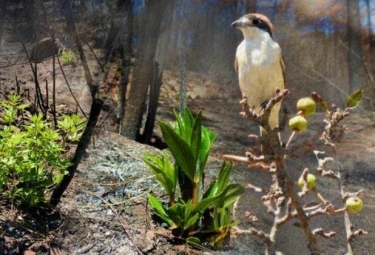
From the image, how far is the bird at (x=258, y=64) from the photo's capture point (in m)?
1.98

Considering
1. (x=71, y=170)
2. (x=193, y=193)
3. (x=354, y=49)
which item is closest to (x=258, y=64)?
(x=193, y=193)

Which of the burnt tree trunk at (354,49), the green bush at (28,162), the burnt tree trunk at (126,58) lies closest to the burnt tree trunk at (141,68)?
the burnt tree trunk at (126,58)

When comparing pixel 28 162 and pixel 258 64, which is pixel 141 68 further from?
pixel 28 162

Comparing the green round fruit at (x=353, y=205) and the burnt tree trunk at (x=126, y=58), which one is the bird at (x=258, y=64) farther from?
the green round fruit at (x=353, y=205)

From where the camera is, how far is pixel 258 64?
1982 millimetres

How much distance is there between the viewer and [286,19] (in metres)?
3.35

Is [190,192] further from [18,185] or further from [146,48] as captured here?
[146,48]

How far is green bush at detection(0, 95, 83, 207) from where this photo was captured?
65.2 inches

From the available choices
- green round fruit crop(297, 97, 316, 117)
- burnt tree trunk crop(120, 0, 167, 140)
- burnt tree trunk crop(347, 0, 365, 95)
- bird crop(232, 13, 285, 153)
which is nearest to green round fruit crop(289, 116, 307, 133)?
green round fruit crop(297, 97, 316, 117)

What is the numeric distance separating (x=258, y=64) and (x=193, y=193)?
460mm

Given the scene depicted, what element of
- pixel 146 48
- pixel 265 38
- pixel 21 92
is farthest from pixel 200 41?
pixel 265 38

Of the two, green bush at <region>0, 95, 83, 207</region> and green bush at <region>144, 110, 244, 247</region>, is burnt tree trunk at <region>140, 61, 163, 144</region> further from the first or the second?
green bush at <region>0, 95, 83, 207</region>

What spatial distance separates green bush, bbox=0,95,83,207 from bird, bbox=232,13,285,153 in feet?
2.07

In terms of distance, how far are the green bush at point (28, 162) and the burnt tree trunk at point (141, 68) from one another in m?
1.02
